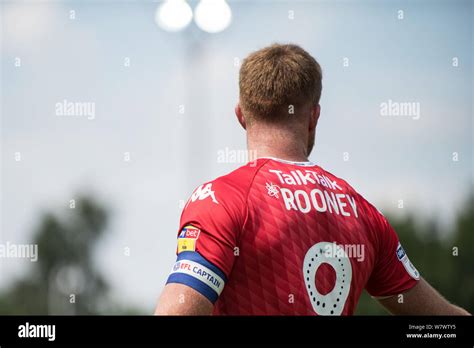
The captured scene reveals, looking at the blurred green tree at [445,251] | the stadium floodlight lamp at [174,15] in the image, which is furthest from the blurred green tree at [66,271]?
the stadium floodlight lamp at [174,15]

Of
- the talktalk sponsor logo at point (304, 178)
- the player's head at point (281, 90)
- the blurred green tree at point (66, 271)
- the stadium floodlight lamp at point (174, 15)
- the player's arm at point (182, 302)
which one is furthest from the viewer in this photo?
the blurred green tree at point (66, 271)

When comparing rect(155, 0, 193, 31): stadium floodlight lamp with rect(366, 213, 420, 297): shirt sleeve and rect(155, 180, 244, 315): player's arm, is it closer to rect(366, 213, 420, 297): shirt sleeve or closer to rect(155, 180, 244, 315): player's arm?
rect(366, 213, 420, 297): shirt sleeve

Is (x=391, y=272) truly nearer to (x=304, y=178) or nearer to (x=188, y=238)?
(x=304, y=178)

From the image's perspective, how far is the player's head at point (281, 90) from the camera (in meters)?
5.43

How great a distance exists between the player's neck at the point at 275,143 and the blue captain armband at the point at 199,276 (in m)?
0.86

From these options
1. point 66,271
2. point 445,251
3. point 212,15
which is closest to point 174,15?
point 212,15

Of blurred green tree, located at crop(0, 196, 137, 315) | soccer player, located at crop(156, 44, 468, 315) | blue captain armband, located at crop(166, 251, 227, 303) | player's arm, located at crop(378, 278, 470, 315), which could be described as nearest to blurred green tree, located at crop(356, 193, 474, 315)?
blurred green tree, located at crop(0, 196, 137, 315)

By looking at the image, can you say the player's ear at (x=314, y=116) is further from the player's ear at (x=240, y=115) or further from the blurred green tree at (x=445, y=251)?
the blurred green tree at (x=445, y=251)

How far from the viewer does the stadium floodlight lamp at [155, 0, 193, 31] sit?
15500 mm

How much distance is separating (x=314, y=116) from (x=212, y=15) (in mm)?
9827

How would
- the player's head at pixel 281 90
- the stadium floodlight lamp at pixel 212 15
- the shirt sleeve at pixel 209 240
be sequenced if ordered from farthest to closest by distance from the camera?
1. the stadium floodlight lamp at pixel 212 15
2. the player's head at pixel 281 90
3. the shirt sleeve at pixel 209 240

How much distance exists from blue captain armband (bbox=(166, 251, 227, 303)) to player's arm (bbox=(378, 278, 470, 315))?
1.42 m

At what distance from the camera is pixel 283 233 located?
5.10m

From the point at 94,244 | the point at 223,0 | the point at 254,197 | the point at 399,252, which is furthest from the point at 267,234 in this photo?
the point at 94,244
